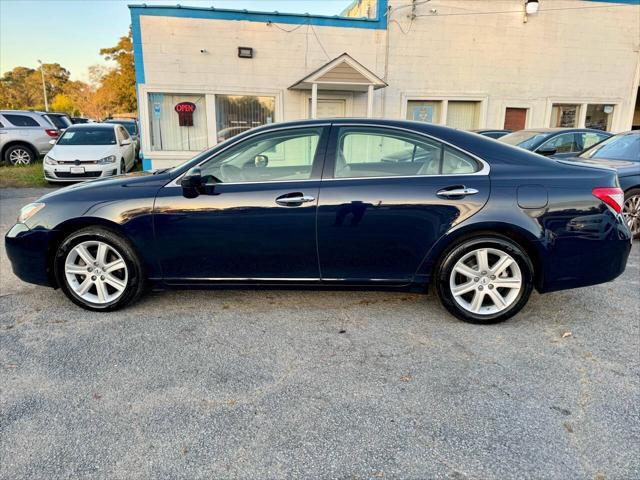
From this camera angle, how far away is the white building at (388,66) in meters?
11.1

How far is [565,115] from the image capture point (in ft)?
45.8

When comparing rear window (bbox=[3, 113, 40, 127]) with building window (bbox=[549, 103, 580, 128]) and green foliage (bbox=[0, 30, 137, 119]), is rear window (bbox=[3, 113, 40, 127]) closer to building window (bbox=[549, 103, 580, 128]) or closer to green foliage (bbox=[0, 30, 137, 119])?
building window (bbox=[549, 103, 580, 128])

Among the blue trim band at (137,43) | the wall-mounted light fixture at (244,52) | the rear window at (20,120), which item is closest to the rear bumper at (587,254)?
the wall-mounted light fixture at (244,52)

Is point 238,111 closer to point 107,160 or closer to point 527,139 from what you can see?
→ point 107,160

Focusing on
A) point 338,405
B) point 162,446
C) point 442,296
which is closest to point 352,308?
point 442,296

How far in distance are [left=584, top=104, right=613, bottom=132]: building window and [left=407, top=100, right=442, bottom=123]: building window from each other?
5.20 meters

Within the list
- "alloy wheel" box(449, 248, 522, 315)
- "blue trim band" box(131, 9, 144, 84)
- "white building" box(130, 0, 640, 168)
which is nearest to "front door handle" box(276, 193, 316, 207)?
"alloy wheel" box(449, 248, 522, 315)

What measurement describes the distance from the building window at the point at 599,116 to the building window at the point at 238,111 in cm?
1024

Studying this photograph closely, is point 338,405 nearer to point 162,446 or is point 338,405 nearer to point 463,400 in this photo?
point 463,400

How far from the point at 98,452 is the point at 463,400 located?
191 cm

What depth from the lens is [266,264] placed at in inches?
132

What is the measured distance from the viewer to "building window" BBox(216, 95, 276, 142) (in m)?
11.7

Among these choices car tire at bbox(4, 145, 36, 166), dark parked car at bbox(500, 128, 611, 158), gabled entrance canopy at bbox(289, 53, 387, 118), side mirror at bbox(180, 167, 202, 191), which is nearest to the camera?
side mirror at bbox(180, 167, 202, 191)

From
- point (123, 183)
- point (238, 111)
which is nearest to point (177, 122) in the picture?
point (238, 111)
